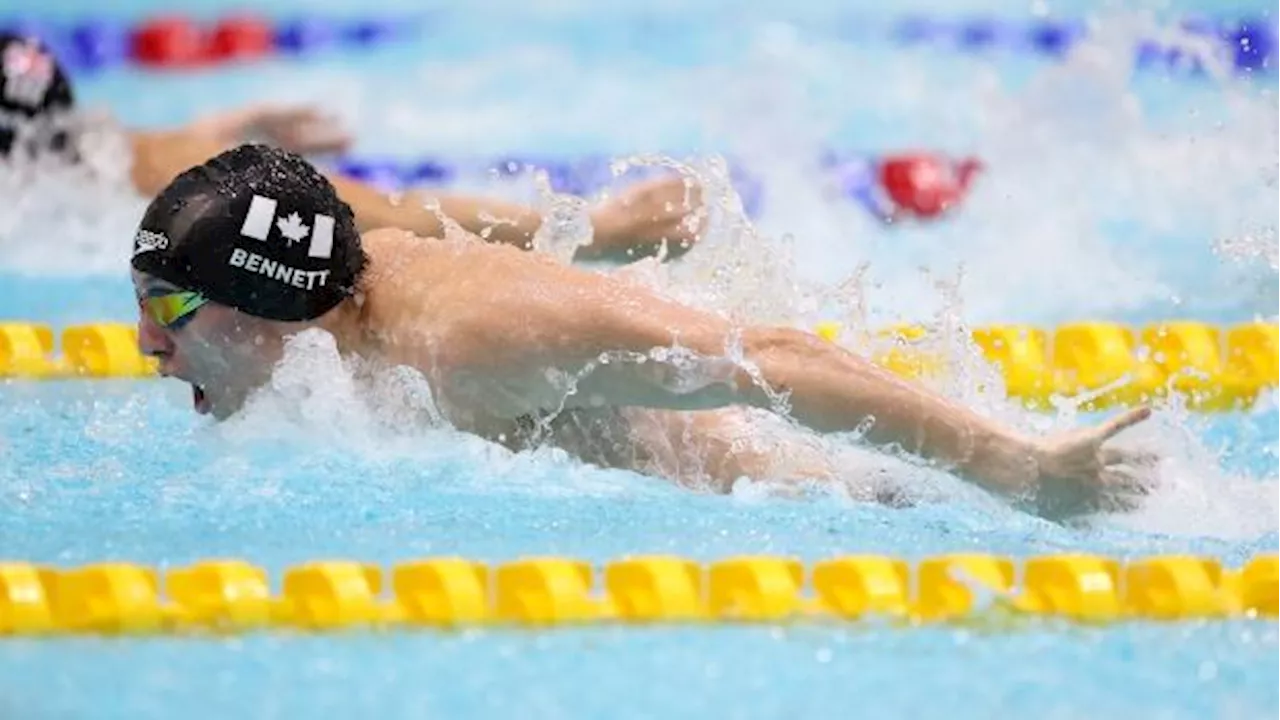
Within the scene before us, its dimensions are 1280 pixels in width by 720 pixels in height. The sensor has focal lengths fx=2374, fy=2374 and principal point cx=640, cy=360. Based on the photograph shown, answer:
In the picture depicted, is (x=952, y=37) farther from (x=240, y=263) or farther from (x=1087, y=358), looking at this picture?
(x=240, y=263)

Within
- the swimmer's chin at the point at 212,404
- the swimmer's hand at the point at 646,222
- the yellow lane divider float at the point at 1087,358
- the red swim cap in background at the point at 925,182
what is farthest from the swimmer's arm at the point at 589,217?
the red swim cap in background at the point at 925,182

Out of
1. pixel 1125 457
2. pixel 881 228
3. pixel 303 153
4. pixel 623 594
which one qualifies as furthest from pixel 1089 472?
pixel 881 228

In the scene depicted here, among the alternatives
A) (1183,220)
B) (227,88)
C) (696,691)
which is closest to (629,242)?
(696,691)

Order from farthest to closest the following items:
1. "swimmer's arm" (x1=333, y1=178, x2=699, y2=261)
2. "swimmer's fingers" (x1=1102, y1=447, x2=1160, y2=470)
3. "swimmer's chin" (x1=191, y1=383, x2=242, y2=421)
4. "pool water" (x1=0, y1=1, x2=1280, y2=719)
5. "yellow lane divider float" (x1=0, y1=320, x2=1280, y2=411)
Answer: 1. "yellow lane divider float" (x1=0, y1=320, x2=1280, y2=411)
2. "swimmer's arm" (x1=333, y1=178, x2=699, y2=261)
3. "swimmer's chin" (x1=191, y1=383, x2=242, y2=421)
4. "swimmer's fingers" (x1=1102, y1=447, x2=1160, y2=470)
5. "pool water" (x1=0, y1=1, x2=1280, y2=719)

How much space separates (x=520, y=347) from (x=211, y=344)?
50 centimetres

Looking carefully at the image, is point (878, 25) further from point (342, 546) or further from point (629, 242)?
point (342, 546)

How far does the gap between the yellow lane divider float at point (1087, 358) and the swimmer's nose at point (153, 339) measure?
46.5 inches

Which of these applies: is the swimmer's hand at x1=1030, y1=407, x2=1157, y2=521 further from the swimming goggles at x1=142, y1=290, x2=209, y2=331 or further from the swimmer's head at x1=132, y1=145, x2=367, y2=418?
the swimming goggles at x1=142, y1=290, x2=209, y2=331

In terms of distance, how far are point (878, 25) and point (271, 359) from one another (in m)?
6.66

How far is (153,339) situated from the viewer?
Result: 3.39 metres

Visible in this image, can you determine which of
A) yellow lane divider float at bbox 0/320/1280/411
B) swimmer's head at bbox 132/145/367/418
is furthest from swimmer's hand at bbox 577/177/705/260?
swimmer's head at bbox 132/145/367/418

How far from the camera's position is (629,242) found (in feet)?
14.0

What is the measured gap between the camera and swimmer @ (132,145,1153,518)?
312cm

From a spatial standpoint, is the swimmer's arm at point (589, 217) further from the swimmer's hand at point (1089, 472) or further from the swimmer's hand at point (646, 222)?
the swimmer's hand at point (1089, 472)
